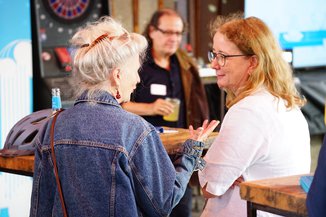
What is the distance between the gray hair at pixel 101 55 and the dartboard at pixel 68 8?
127 inches

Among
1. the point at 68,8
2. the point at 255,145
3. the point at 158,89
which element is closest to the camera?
the point at 255,145

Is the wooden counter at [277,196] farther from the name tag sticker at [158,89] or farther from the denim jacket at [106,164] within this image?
the name tag sticker at [158,89]

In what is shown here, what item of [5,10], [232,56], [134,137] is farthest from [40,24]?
[134,137]

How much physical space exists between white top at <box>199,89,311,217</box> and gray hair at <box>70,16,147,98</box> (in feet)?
1.74

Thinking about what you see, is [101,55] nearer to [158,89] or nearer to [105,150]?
[105,150]

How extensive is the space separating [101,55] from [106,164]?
380 mm

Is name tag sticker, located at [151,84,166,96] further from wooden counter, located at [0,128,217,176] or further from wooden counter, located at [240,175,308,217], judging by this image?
wooden counter, located at [240,175,308,217]

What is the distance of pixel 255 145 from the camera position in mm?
2691

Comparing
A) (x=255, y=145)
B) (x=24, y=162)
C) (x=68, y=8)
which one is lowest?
(x=24, y=162)

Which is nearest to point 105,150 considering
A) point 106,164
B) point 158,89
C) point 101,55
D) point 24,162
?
point 106,164

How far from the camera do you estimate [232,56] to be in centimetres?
290

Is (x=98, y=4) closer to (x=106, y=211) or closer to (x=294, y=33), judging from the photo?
(x=294, y=33)

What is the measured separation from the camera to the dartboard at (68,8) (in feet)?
18.3

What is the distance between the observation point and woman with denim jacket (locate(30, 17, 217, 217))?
229 centimetres
